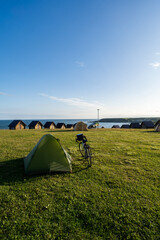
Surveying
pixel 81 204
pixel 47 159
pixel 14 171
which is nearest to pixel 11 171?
pixel 14 171

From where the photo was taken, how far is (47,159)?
6.96 metres

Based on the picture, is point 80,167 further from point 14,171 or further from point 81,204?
point 14,171

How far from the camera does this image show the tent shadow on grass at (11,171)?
623cm

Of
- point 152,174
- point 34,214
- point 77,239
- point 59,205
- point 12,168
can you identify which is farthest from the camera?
point 12,168

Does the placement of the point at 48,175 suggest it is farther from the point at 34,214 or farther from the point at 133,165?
the point at 133,165

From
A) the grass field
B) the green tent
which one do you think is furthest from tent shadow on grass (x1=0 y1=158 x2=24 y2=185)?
the green tent

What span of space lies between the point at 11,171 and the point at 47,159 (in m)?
2.43

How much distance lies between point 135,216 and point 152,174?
3857 millimetres

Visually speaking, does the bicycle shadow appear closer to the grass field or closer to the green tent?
the grass field

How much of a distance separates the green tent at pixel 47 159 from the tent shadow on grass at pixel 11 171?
1.95 ft

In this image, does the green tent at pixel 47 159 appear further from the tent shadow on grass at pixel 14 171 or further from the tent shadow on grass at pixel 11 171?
the tent shadow on grass at pixel 11 171

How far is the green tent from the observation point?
6.79 m

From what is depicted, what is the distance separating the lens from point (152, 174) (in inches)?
280

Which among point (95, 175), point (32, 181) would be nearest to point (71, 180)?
point (95, 175)
